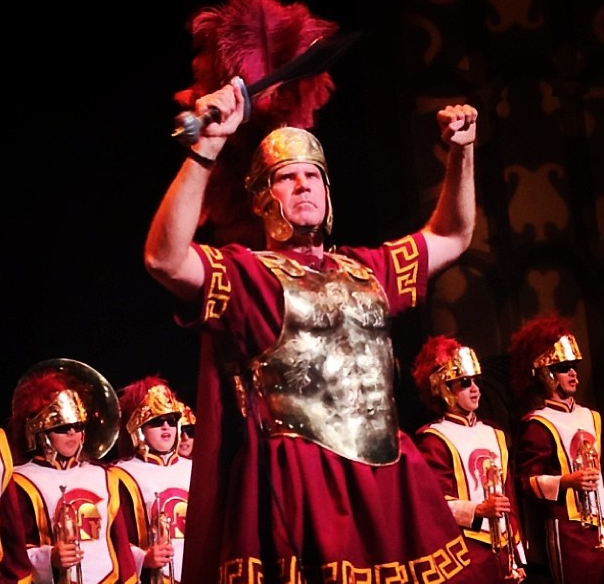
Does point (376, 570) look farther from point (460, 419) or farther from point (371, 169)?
point (371, 169)

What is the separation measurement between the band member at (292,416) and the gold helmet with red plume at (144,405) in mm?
1652

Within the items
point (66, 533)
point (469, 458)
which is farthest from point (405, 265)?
point (469, 458)

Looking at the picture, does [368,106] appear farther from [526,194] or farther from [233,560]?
[233,560]

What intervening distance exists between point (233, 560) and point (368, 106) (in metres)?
3.30

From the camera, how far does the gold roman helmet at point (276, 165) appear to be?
3287 mm

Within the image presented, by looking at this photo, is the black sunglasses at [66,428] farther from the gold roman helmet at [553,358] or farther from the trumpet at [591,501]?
the gold roman helmet at [553,358]

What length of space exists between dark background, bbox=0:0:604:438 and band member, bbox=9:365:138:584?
237mm

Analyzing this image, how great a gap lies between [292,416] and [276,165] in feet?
2.03

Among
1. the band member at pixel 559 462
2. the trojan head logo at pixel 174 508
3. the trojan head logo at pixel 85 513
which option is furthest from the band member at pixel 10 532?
the band member at pixel 559 462

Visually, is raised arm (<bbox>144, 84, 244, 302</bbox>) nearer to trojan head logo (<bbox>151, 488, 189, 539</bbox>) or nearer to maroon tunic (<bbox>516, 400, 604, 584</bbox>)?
trojan head logo (<bbox>151, 488, 189, 539</bbox>)

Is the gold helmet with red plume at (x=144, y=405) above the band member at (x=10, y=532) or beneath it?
above

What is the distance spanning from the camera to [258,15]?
3537 mm

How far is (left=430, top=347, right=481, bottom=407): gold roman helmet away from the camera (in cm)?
527

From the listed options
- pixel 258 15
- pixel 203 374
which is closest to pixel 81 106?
pixel 258 15
